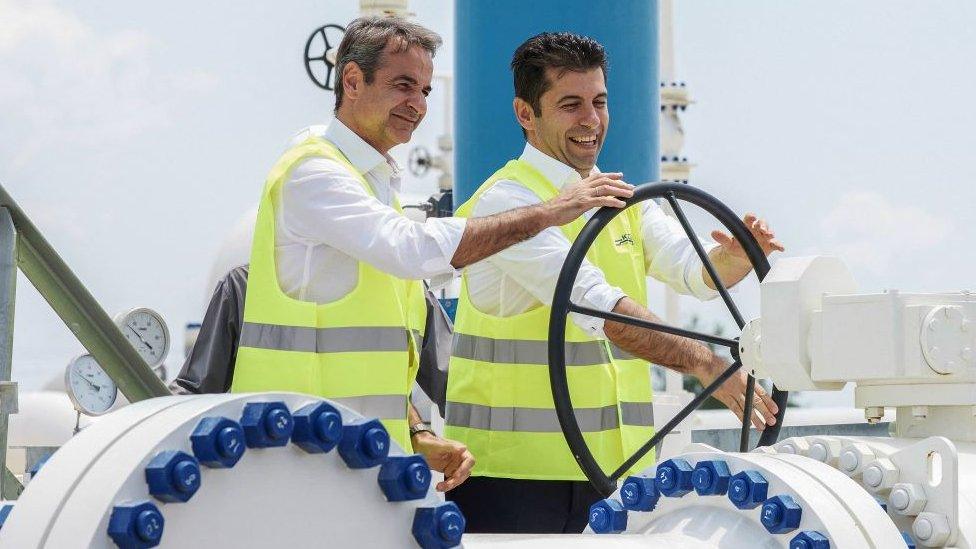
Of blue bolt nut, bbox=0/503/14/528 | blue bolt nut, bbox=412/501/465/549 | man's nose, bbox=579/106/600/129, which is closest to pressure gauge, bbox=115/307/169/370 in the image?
man's nose, bbox=579/106/600/129

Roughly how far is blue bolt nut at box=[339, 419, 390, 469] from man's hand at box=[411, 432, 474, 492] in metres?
0.95

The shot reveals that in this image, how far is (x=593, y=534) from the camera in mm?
1909

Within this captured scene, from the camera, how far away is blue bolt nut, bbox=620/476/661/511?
77.1 inches

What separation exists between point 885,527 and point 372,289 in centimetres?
92

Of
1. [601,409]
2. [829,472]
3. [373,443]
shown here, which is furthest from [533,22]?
[373,443]

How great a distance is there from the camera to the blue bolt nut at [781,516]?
1798 mm

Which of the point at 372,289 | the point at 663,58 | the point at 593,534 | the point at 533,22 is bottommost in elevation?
the point at 593,534

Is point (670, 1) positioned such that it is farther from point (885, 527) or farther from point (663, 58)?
point (885, 527)

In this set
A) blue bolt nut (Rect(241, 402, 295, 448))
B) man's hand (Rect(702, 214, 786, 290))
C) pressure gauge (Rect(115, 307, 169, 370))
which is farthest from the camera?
pressure gauge (Rect(115, 307, 169, 370))

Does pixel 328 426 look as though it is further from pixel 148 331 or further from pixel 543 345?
pixel 148 331

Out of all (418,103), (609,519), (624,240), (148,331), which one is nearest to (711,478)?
(609,519)

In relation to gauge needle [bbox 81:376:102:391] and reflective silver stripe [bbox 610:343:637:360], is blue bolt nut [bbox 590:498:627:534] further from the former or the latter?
gauge needle [bbox 81:376:102:391]

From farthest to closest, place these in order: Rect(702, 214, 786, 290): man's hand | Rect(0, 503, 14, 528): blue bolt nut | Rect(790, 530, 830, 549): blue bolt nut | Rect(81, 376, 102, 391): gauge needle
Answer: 1. Rect(81, 376, 102, 391): gauge needle
2. Rect(702, 214, 786, 290): man's hand
3. Rect(790, 530, 830, 549): blue bolt nut
4. Rect(0, 503, 14, 528): blue bolt nut

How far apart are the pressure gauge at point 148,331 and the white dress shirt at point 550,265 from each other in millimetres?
2754
